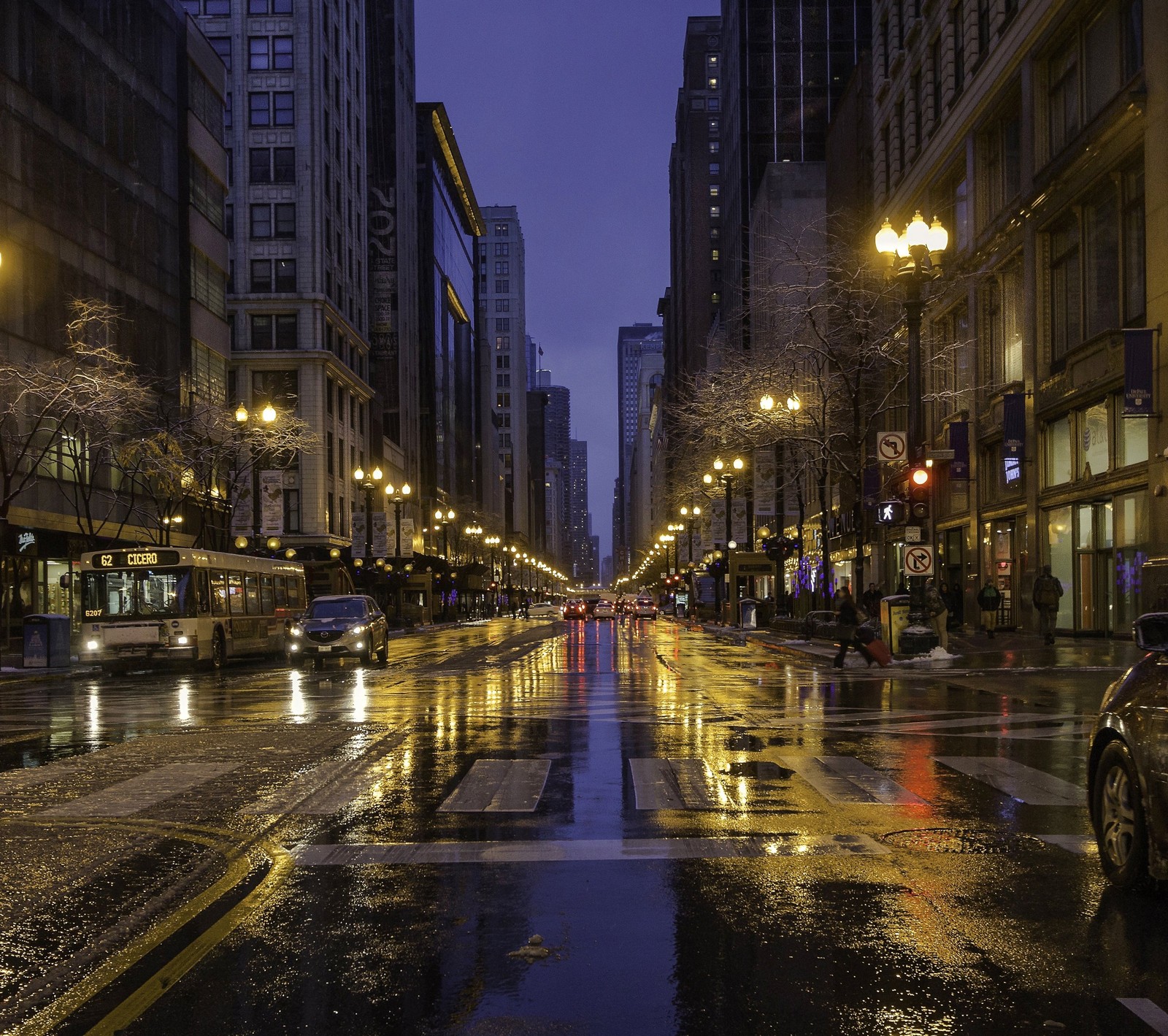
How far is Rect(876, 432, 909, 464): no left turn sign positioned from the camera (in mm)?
27969

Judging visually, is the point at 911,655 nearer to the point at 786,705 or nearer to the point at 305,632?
the point at 786,705

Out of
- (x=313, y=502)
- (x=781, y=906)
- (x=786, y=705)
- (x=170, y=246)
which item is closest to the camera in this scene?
(x=781, y=906)

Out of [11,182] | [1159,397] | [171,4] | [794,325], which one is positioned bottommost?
[1159,397]

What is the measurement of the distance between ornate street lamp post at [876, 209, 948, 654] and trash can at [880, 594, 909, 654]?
1.17 meters

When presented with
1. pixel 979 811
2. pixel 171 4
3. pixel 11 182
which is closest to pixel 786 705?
pixel 979 811

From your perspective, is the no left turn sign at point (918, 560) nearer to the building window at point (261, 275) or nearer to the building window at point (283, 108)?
the building window at point (261, 275)

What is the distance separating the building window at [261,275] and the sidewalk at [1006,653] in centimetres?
4889

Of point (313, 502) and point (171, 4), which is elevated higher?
point (171, 4)

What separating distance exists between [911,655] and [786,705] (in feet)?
32.3

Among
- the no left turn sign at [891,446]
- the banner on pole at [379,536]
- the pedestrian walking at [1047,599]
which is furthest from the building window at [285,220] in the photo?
the no left turn sign at [891,446]

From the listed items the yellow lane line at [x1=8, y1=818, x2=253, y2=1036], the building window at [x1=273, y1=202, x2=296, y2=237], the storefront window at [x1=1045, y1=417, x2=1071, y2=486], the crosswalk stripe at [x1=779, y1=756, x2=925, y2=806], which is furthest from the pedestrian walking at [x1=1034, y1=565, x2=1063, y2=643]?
the building window at [x1=273, y1=202, x2=296, y2=237]

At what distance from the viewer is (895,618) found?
2944cm

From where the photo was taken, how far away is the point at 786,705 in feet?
62.2

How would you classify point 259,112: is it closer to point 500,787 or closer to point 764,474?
point 764,474
